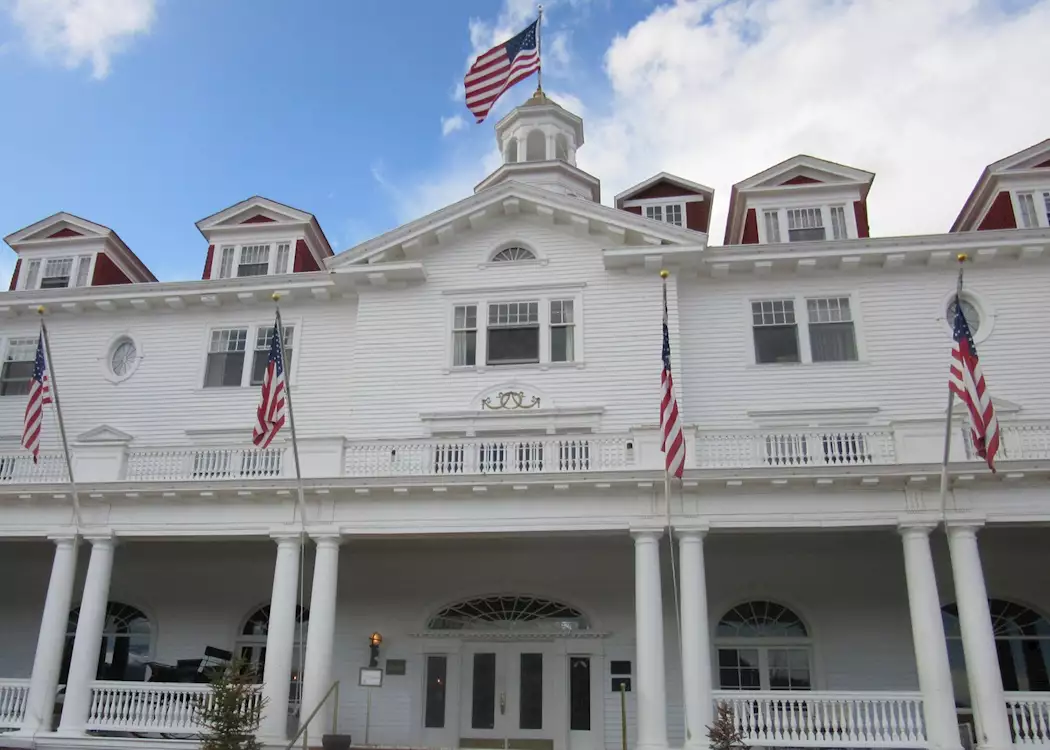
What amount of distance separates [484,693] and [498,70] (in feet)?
56.8

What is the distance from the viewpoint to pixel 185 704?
17109mm

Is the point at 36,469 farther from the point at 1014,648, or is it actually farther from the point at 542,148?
the point at 1014,648

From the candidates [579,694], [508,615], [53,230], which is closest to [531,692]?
[579,694]

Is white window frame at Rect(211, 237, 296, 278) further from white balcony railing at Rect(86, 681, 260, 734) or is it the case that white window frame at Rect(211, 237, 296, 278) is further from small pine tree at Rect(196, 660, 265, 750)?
small pine tree at Rect(196, 660, 265, 750)

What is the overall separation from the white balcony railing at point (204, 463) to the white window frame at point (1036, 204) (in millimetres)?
17971

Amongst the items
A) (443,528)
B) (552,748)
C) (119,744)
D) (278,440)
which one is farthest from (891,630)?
(119,744)

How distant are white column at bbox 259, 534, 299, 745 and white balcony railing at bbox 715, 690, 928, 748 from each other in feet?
25.1

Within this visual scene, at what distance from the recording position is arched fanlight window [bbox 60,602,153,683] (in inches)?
859

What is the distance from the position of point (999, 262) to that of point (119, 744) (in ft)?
68.6

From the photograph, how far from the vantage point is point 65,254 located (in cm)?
2592

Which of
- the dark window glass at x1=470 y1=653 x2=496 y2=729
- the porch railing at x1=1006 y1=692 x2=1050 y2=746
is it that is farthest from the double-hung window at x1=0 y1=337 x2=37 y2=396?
the porch railing at x1=1006 y1=692 x2=1050 y2=746

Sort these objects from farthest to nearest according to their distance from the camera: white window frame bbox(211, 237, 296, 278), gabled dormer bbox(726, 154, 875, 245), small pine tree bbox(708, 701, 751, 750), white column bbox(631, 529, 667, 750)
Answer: white window frame bbox(211, 237, 296, 278) < gabled dormer bbox(726, 154, 875, 245) < white column bbox(631, 529, 667, 750) < small pine tree bbox(708, 701, 751, 750)

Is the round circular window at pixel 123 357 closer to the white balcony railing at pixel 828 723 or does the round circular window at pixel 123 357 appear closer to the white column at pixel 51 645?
the white column at pixel 51 645

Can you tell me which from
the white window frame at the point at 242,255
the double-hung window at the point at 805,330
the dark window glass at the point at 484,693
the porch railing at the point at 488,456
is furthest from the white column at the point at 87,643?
the double-hung window at the point at 805,330
